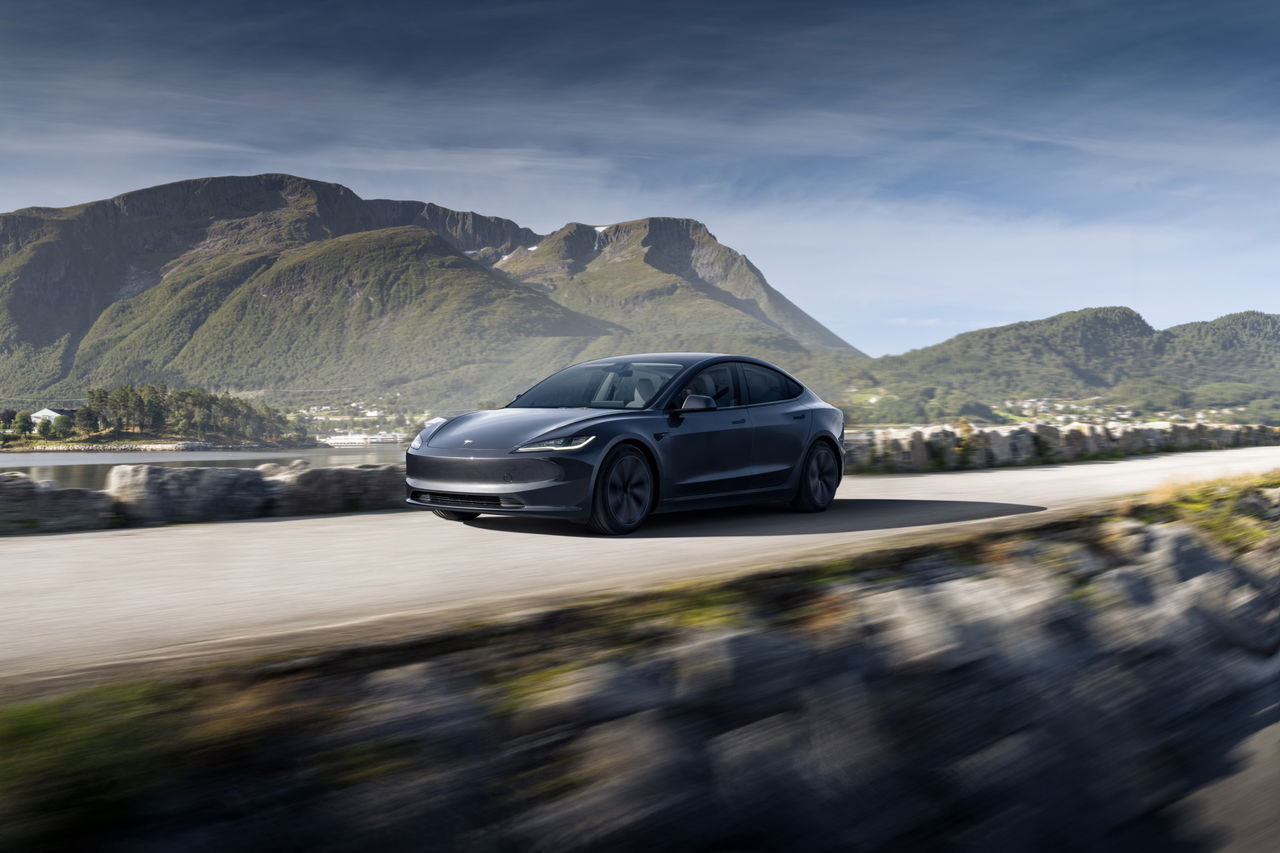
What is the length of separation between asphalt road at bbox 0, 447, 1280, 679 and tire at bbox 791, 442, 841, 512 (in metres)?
0.23

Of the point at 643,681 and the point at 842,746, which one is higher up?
the point at 643,681

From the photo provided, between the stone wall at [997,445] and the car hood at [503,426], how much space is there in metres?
8.18

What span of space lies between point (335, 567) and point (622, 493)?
2.43m

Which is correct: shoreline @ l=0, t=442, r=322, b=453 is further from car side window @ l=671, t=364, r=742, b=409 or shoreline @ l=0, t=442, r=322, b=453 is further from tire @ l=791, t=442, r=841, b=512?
car side window @ l=671, t=364, r=742, b=409

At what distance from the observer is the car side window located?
9.16 metres

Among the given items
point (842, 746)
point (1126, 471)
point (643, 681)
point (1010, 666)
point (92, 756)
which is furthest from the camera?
point (1126, 471)

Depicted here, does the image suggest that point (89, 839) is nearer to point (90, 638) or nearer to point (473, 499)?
point (90, 638)

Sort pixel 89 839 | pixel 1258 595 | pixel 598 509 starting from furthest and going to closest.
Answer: pixel 598 509
pixel 1258 595
pixel 89 839

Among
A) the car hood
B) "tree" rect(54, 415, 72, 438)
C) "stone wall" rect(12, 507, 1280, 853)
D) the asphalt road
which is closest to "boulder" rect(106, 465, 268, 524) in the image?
the asphalt road

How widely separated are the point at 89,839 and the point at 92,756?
9.9 inches

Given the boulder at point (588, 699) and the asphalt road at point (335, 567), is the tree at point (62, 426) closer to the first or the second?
the asphalt road at point (335, 567)

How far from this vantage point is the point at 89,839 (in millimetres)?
2342

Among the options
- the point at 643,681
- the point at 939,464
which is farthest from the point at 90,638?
the point at 939,464

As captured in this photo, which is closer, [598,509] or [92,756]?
[92,756]
